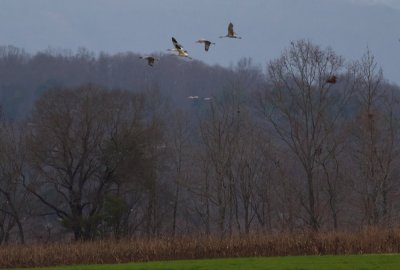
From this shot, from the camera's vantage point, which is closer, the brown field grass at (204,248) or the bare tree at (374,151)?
the brown field grass at (204,248)

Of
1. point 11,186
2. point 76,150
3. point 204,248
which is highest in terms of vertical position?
point 76,150

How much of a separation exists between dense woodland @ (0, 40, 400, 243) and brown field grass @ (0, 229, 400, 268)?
11185mm

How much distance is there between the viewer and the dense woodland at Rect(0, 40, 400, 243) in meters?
45.2

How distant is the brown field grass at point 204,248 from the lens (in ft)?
90.0

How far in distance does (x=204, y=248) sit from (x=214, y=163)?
2102cm

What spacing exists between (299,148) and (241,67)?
4262cm

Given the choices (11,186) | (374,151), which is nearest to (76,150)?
(11,186)

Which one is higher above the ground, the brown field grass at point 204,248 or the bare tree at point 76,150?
the bare tree at point 76,150

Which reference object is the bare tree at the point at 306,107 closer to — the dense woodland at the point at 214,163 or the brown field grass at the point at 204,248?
the dense woodland at the point at 214,163

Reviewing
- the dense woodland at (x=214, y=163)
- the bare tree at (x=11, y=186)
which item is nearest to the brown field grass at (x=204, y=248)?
the dense woodland at (x=214, y=163)

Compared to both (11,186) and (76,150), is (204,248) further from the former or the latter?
(11,186)

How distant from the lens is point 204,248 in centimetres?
2920

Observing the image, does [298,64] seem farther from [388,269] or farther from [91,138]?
[388,269]

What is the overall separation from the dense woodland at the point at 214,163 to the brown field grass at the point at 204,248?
11.2m
